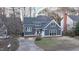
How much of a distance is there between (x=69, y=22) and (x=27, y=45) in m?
0.47

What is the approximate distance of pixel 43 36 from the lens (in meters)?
1.95

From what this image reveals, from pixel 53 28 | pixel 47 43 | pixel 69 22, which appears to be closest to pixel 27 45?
pixel 47 43

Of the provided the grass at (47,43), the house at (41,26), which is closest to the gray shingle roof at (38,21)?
the house at (41,26)

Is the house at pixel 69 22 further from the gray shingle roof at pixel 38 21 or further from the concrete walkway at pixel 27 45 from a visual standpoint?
the concrete walkway at pixel 27 45

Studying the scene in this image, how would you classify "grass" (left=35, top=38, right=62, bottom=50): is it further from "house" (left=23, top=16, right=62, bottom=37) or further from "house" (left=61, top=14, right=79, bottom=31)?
"house" (left=61, top=14, right=79, bottom=31)

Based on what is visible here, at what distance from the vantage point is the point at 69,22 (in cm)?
196

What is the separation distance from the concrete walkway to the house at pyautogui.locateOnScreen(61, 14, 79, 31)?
33 centimetres

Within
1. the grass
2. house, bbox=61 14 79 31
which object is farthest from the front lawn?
house, bbox=61 14 79 31

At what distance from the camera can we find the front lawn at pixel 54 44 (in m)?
1.95

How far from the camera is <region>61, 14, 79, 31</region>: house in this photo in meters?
1.95

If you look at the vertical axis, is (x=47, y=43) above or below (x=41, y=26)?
below

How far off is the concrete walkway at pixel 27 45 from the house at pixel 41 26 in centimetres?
6

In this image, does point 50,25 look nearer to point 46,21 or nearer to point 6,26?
point 46,21

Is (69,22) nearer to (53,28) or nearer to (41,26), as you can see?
(53,28)
